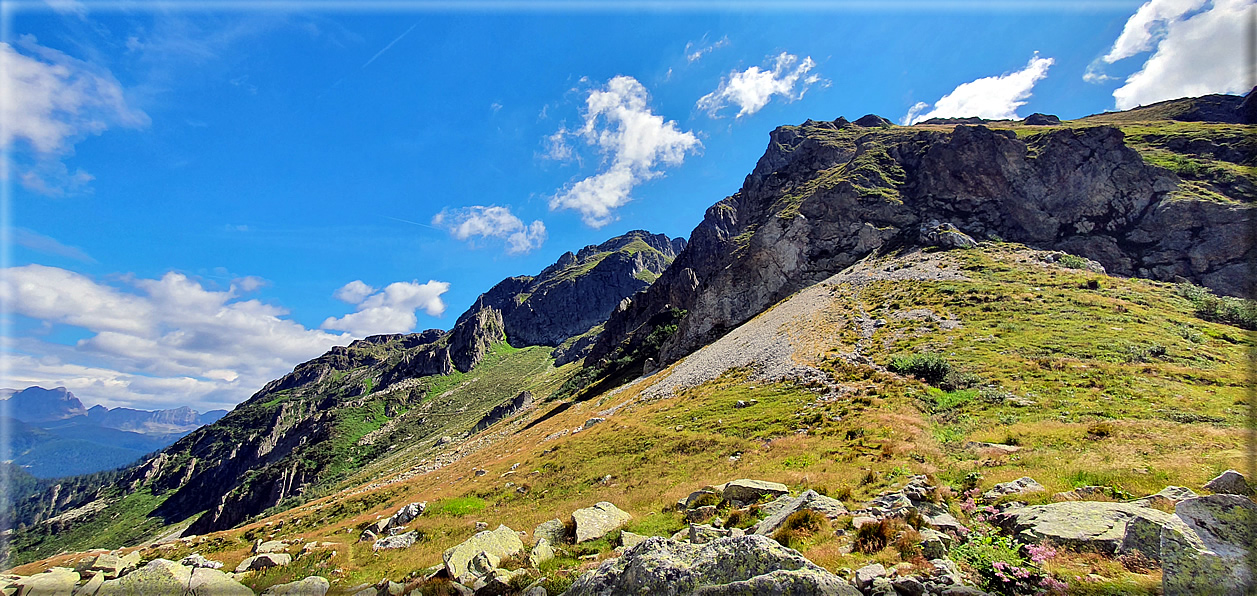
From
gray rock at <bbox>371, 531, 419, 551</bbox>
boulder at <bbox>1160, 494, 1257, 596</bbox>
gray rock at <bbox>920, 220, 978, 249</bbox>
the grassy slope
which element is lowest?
gray rock at <bbox>371, 531, 419, 551</bbox>

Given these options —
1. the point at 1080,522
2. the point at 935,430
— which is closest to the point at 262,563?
the point at 1080,522

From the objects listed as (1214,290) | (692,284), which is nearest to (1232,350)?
(1214,290)

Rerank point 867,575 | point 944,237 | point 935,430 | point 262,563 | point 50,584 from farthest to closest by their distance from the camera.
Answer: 1. point 944,237
2. point 935,430
3. point 262,563
4. point 50,584
5. point 867,575

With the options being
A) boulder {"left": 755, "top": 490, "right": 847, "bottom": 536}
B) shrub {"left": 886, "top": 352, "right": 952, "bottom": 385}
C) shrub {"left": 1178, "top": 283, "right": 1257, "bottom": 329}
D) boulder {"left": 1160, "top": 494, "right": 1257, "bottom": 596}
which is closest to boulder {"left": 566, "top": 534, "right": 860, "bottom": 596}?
boulder {"left": 755, "top": 490, "right": 847, "bottom": 536}

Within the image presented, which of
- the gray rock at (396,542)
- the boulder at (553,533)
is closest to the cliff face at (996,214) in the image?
the gray rock at (396,542)

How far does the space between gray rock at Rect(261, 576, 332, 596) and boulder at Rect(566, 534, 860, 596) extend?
872cm

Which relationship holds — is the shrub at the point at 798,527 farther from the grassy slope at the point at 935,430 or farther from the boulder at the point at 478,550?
the boulder at the point at 478,550

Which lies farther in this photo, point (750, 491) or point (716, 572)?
point (750, 491)

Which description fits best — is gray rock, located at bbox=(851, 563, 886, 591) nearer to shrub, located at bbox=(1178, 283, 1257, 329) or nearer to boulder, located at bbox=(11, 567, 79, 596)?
boulder, located at bbox=(11, 567, 79, 596)

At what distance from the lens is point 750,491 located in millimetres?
15250

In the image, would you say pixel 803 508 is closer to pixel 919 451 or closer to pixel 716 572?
pixel 716 572

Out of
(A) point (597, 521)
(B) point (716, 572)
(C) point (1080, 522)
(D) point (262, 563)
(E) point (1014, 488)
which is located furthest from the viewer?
(A) point (597, 521)

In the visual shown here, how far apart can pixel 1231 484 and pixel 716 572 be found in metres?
10.8

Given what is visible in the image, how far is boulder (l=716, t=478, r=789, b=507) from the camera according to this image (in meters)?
15.1
